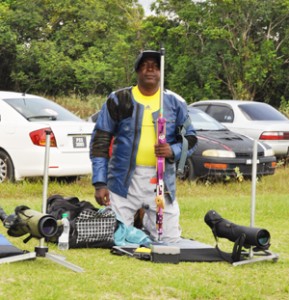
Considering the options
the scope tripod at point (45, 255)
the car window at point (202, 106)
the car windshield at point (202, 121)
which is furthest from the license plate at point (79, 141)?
the scope tripod at point (45, 255)

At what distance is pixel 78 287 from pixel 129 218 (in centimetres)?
226

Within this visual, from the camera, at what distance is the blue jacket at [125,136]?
826 centimetres

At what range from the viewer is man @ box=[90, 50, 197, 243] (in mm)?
8289

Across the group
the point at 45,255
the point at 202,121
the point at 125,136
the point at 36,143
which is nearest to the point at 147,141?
the point at 125,136

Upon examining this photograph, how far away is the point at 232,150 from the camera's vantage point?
50.6 feet

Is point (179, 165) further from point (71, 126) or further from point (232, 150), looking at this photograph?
point (232, 150)

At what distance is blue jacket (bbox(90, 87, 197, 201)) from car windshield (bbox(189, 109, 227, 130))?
7985mm

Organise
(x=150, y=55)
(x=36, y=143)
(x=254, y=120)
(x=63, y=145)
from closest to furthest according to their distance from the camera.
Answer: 1. (x=150, y=55)
2. (x=36, y=143)
3. (x=63, y=145)
4. (x=254, y=120)

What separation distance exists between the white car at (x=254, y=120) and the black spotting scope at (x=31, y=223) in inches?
424

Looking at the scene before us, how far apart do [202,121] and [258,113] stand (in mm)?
2206

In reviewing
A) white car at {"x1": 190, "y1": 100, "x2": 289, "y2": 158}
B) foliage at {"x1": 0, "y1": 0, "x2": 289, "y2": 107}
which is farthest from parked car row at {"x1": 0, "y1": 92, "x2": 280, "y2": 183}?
foliage at {"x1": 0, "y1": 0, "x2": 289, "y2": 107}

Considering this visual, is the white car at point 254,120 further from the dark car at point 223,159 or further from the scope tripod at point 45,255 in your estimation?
the scope tripod at point 45,255

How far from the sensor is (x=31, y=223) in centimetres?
695

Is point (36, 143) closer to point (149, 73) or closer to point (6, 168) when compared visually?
Answer: point (6, 168)
